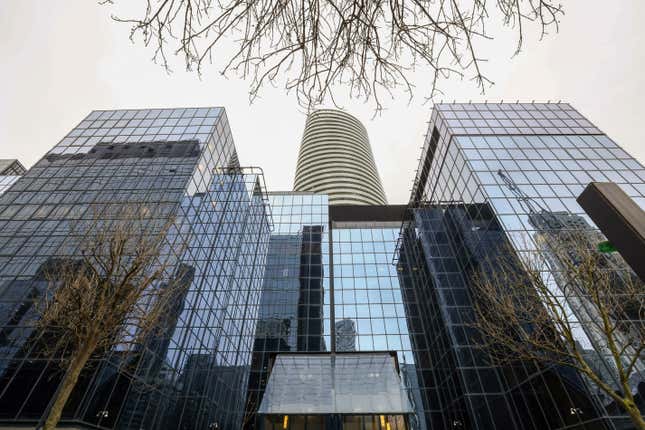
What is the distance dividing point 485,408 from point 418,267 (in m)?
12.7

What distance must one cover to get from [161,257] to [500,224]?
738 inches

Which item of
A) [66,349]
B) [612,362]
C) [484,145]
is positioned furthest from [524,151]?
[66,349]

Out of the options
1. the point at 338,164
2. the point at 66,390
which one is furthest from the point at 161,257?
the point at 338,164

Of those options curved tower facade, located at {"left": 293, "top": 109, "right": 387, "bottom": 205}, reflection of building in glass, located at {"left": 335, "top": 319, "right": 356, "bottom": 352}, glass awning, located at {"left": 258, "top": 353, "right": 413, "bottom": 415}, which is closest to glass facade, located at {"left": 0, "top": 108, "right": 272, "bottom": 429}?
glass awning, located at {"left": 258, "top": 353, "right": 413, "bottom": 415}

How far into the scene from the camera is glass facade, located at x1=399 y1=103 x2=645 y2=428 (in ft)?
42.5

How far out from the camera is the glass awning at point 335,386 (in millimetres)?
14570

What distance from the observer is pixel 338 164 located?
3063 inches

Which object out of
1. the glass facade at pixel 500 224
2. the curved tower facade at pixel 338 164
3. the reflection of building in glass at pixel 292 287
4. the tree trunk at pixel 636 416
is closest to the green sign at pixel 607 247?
the tree trunk at pixel 636 416

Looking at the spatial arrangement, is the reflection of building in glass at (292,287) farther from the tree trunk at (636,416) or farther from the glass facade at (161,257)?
the tree trunk at (636,416)

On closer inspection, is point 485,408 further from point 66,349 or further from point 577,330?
point 66,349

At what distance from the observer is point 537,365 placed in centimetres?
1359

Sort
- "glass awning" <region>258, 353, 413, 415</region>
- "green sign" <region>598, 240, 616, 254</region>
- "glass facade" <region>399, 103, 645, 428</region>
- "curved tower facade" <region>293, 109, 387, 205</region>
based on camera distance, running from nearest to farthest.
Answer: "green sign" <region>598, 240, 616, 254</region>
"glass facade" <region>399, 103, 645, 428</region>
"glass awning" <region>258, 353, 413, 415</region>
"curved tower facade" <region>293, 109, 387, 205</region>

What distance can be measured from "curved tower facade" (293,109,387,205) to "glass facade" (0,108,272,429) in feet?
146

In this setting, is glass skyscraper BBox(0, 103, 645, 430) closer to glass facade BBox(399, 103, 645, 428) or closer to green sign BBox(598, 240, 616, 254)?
glass facade BBox(399, 103, 645, 428)
